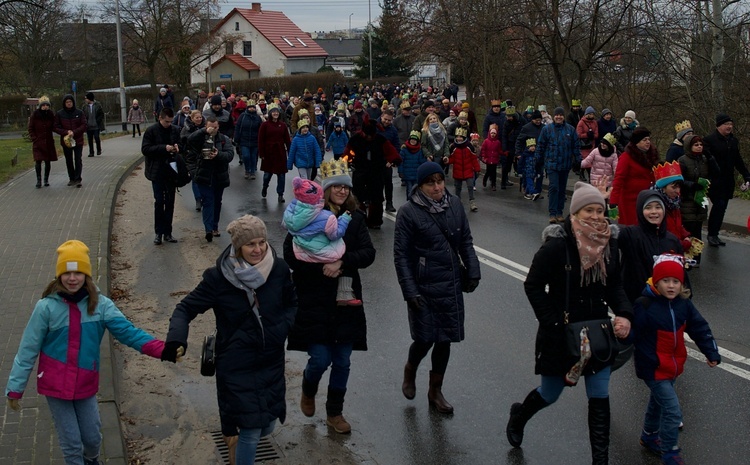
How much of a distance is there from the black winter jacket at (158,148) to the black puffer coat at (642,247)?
300 inches

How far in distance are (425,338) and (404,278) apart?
1.50ft

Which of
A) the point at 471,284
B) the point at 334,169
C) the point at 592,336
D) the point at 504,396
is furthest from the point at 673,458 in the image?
the point at 334,169

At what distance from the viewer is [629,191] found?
10.5 meters

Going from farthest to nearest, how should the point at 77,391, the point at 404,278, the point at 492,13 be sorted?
the point at 492,13 < the point at 404,278 < the point at 77,391

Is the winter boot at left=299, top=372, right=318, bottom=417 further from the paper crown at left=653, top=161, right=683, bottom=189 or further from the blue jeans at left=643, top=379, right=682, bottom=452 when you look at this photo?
the paper crown at left=653, top=161, right=683, bottom=189

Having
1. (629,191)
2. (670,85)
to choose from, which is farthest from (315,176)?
(670,85)

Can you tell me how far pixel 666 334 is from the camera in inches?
218

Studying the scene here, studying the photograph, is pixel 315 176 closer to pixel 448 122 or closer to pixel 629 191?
pixel 448 122

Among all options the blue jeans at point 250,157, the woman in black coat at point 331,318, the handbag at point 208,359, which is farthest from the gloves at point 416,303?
the blue jeans at point 250,157

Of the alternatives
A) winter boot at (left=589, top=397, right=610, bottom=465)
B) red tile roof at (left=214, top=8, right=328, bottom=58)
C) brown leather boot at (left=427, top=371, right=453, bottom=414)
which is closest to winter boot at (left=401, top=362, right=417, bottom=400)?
brown leather boot at (left=427, top=371, right=453, bottom=414)

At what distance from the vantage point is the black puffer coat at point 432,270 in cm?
627

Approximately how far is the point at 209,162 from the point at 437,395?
7049mm

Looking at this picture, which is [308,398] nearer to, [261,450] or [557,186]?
[261,450]

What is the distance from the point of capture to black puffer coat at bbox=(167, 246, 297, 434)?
5.01m
